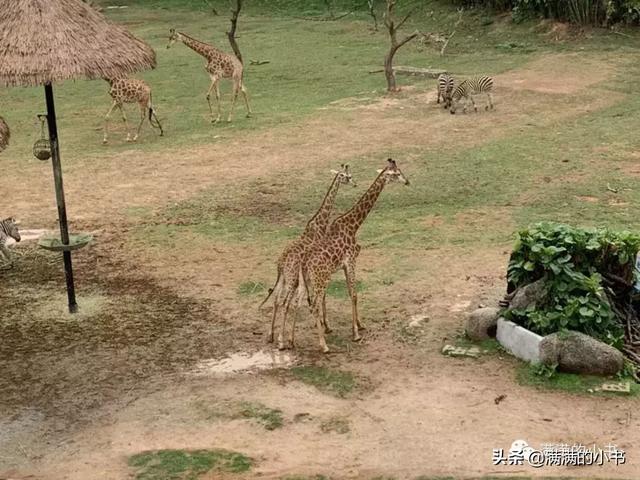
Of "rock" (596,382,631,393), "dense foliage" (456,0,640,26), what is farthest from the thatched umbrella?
"dense foliage" (456,0,640,26)

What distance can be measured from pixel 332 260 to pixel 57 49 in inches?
142

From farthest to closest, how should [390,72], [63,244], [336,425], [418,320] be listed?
[390,72]
[63,244]
[418,320]
[336,425]

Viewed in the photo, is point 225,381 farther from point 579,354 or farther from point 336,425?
point 579,354

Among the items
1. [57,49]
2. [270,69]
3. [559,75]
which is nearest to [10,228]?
[57,49]

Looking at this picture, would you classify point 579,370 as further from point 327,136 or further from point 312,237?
point 327,136

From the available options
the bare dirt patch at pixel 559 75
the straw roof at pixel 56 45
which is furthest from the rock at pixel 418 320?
the bare dirt patch at pixel 559 75

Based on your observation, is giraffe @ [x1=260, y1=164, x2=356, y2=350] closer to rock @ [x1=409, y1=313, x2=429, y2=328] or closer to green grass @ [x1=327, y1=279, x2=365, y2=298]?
rock @ [x1=409, y1=313, x2=429, y2=328]

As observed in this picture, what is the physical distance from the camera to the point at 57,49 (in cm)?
972

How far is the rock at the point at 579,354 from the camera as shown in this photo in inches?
317

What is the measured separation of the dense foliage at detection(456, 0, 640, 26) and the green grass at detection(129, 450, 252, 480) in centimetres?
1914

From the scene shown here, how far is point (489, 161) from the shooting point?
14.8m

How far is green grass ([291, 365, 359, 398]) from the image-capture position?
813 centimetres

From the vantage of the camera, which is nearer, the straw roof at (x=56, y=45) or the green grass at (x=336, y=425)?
the green grass at (x=336, y=425)

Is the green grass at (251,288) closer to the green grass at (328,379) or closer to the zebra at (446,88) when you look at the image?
the green grass at (328,379)
